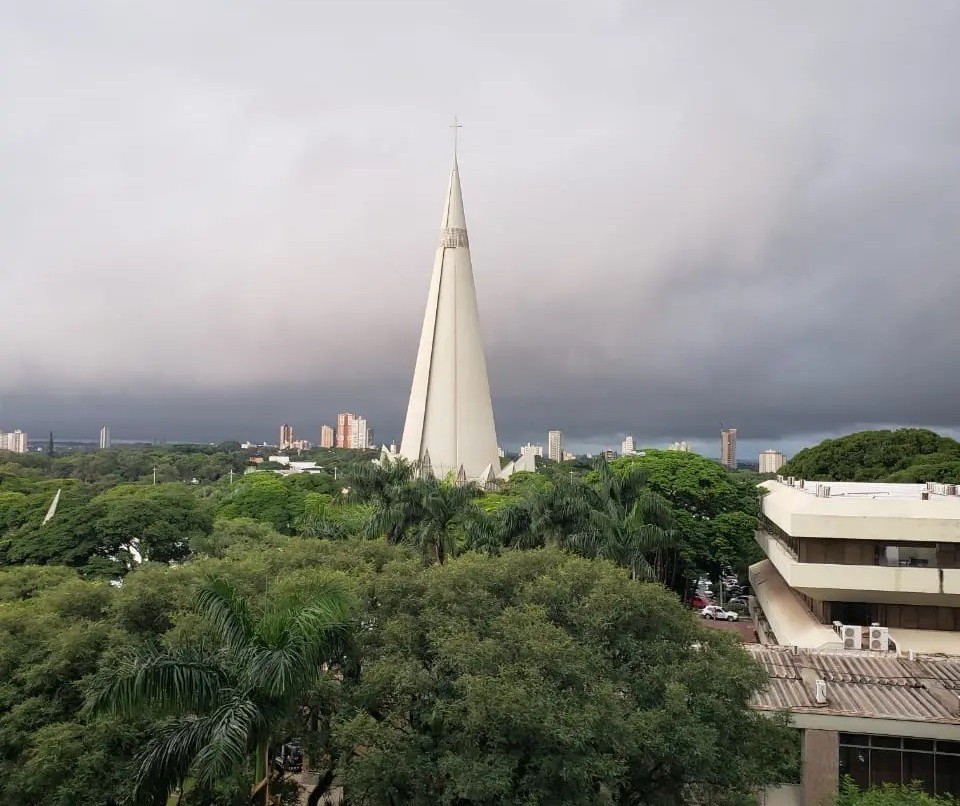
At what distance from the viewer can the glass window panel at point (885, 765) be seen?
13625 millimetres

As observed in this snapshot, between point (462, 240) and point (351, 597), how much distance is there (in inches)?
1726

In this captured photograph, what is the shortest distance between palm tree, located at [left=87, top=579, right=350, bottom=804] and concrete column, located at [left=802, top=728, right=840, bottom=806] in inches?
374

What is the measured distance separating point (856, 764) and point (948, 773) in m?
1.57

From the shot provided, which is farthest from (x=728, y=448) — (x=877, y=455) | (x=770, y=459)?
(x=877, y=455)

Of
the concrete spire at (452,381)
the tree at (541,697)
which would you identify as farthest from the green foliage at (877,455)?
the tree at (541,697)

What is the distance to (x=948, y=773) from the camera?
13.5m

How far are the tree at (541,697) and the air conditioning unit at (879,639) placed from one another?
9189 millimetres

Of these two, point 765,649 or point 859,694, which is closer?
point 859,694

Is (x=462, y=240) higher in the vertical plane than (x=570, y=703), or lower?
higher

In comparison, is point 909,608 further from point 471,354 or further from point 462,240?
point 462,240

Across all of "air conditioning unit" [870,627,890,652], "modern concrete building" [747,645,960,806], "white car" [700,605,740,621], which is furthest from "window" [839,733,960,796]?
"white car" [700,605,740,621]

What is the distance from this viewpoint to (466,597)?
11.3 m

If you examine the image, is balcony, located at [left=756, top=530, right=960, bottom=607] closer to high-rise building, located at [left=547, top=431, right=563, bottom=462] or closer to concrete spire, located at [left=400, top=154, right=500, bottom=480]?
concrete spire, located at [left=400, top=154, right=500, bottom=480]

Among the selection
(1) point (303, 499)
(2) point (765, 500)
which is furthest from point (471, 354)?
(2) point (765, 500)
